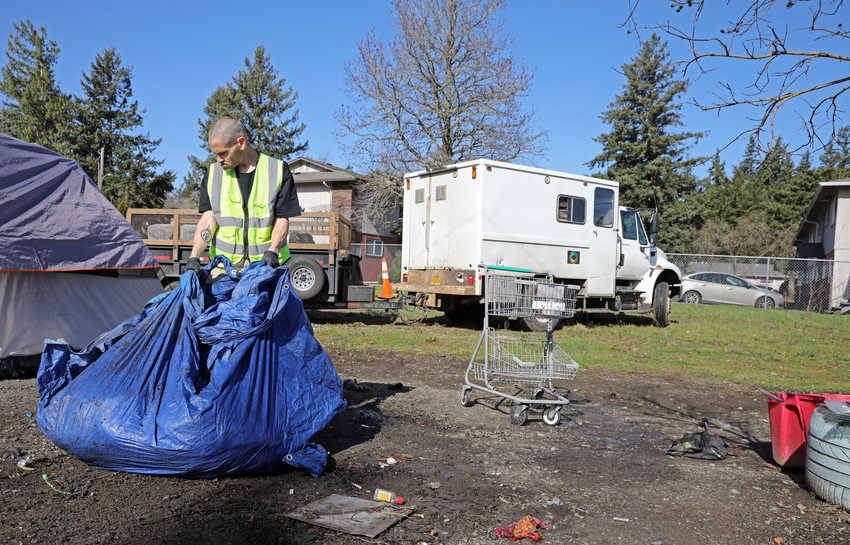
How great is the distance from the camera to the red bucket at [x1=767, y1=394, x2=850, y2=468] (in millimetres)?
3596

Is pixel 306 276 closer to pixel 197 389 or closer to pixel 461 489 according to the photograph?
pixel 197 389

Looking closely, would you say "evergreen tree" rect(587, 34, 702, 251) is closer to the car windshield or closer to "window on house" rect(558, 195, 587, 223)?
the car windshield

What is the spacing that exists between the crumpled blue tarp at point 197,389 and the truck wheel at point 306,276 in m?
6.74

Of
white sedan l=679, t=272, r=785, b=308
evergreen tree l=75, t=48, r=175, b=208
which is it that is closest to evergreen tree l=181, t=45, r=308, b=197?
evergreen tree l=75, t=48, r=175, b=208

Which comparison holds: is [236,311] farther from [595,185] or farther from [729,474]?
[595,185]

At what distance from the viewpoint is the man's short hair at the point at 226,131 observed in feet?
12.3

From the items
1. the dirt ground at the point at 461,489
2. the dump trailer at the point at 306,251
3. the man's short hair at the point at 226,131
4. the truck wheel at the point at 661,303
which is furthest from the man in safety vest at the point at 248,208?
the truck wheel at the point at 661,303

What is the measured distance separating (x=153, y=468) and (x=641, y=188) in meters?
37.0

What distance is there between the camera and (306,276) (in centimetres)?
A: 1034

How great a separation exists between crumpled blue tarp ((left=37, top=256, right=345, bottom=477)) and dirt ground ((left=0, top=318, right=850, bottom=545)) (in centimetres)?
19

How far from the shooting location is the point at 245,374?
3135mm

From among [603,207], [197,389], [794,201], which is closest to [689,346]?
[603,207]

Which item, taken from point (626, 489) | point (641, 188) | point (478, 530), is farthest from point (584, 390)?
point (641, 188)

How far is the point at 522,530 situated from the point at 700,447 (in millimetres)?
1971
